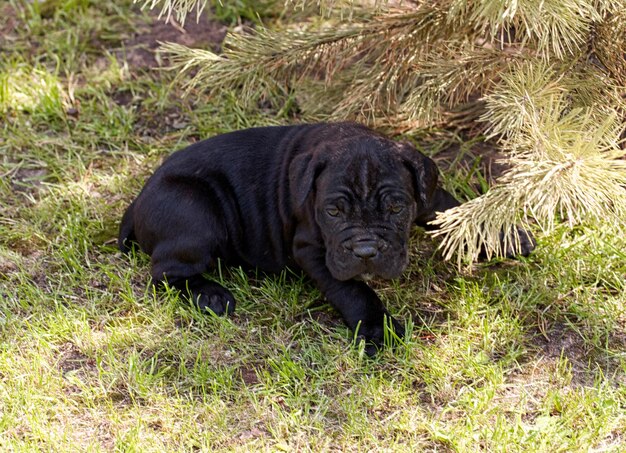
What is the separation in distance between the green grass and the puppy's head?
42 cm

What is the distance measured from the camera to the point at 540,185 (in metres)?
3.82

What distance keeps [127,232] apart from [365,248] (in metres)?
1.64

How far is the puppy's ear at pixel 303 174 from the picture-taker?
4.41m

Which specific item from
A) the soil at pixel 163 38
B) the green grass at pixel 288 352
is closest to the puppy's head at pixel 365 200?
the green grass at pixel 288 352

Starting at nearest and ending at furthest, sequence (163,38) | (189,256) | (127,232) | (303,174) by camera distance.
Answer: (303,174)
(189,256)
(127,232)
(163,38)

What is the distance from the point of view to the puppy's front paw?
471cm

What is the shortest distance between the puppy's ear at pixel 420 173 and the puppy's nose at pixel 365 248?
1.31ft

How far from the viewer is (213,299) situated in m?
4.75

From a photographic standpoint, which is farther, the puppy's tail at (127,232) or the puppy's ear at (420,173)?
the puppy's tail at (127,232)

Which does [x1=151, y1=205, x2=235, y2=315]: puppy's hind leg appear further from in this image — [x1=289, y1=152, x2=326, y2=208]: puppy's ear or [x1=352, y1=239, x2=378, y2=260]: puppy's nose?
[x1=352, y1=239, x2=378, y2=260]: puppy's nose

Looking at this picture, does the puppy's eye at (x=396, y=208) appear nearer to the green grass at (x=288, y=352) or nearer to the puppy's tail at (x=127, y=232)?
the green grass at (x=288, y=352)

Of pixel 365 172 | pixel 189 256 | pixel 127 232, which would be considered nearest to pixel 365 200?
pixel 365 172

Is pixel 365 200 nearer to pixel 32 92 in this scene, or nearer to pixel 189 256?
pixel 189 256

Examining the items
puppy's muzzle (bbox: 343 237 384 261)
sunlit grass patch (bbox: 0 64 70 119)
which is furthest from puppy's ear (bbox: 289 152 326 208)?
sunlit grass patch (bbox: 0 64 70 119)
